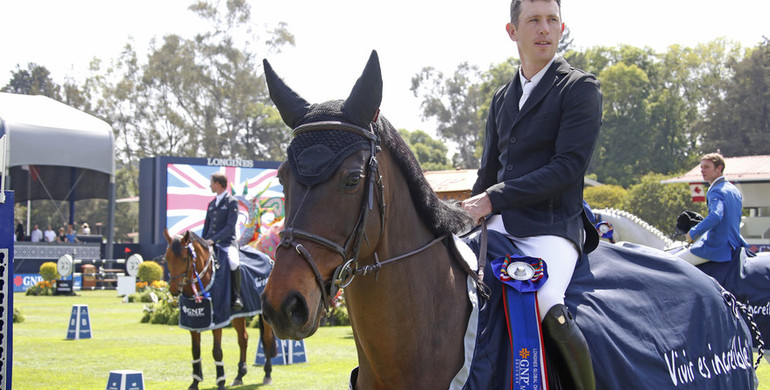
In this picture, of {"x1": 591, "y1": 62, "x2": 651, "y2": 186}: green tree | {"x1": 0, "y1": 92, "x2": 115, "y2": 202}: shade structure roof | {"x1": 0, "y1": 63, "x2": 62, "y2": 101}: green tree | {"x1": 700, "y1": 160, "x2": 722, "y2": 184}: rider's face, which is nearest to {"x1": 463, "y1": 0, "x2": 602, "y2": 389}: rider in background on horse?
{"x1": 700, "y1": 160, "x2": 722, "y2": 184}: rider's face

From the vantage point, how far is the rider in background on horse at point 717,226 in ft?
24.9

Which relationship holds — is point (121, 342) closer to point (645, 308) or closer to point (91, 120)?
point (645, 308)

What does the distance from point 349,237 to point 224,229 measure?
8.33 meters

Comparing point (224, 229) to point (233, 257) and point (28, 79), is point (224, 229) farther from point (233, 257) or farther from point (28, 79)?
point (28, 79)

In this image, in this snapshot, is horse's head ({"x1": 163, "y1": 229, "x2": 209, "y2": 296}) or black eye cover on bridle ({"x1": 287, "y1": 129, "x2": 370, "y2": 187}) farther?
horse's head ({"x1": 163, "y1": 229, "x2": 209, "y2": 296})

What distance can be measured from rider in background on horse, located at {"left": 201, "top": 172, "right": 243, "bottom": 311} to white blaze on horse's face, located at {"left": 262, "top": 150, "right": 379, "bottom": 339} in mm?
8092

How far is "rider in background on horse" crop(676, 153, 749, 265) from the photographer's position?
759cm

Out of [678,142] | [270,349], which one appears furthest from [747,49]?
[270,349]

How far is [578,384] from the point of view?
2.99 meters

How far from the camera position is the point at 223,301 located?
1013cm

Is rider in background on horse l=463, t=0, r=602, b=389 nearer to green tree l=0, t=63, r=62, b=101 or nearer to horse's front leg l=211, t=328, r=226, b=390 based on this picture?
horse's front leg l=211, t=328, r=226, b=390

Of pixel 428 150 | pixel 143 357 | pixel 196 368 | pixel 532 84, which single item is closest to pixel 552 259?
pixel 532 84

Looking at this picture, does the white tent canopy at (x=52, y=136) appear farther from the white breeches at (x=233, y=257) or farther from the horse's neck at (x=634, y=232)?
the horse's neck at (x=634, y=232)

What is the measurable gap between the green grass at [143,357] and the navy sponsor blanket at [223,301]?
84 centimetres
